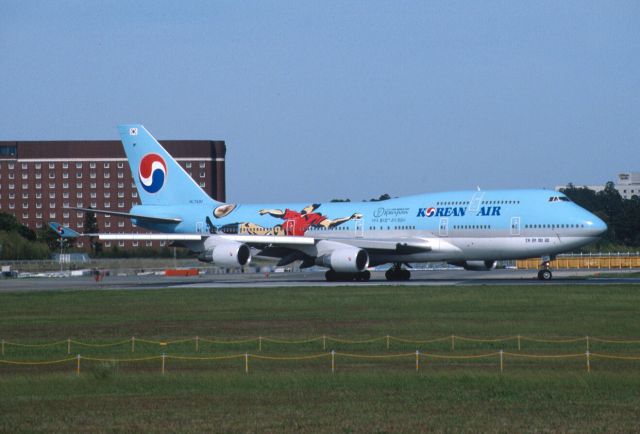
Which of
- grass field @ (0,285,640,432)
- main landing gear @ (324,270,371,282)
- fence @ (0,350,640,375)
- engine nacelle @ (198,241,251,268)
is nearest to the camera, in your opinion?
grass field @ (0,285,640,432)

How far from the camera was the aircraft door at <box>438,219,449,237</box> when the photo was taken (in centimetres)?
6225

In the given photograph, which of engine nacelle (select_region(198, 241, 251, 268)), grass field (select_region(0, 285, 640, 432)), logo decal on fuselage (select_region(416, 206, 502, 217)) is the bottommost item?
grass field (select_region(0, 285, 640, 432))

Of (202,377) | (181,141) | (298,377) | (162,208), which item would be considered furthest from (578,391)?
(181,141)

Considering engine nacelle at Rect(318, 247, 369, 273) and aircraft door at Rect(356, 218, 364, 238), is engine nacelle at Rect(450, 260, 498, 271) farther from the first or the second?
engine nacelle at Rect(318, 247, 369, 273)

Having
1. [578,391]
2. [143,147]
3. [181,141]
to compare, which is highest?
[181,141]

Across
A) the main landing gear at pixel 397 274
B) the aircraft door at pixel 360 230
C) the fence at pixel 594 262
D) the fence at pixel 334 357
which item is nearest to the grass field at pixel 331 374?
the fence at pixel 334 357

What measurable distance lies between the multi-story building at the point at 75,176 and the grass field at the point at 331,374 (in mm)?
124270

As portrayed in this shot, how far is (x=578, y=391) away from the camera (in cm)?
2311

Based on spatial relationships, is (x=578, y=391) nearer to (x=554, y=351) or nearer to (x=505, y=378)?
(x=505, y=378)

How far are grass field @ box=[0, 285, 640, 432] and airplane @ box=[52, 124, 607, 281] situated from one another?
12.1 m

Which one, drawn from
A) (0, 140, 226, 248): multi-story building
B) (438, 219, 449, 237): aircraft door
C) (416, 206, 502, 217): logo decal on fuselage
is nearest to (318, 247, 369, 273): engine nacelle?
(416, 206, 502, 217): logo decal on fuselage

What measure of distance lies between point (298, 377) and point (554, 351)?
837 cm

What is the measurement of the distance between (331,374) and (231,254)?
3805 centimetres

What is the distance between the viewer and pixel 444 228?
62344mm
